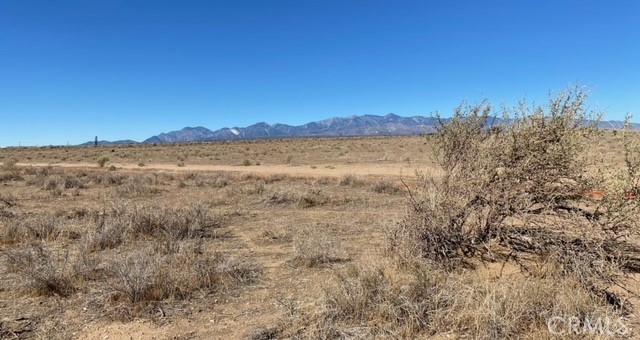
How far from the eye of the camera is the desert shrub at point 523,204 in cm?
591

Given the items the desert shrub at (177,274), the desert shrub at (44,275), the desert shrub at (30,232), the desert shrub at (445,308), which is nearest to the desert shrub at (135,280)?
the desert shrub at (177,274)

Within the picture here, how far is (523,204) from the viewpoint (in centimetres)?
618

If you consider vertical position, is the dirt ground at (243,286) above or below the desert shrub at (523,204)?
below

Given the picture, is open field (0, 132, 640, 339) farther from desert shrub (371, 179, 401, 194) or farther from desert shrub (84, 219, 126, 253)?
desert shrub (371, 179, 401, 194)

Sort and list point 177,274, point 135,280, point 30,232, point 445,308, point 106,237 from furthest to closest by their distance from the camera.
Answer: point 30,232
point 106,237
point 177,274
point 135,280
point 445,308

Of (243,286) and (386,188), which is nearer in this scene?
(243,286)

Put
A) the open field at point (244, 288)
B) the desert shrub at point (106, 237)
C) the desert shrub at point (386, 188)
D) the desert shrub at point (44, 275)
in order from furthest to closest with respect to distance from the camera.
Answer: the desert shrub at point (386, 188)
the desert shrub at point (106, 237)
the desert shrub at point (44, 275)
the open field at point (244, 288)

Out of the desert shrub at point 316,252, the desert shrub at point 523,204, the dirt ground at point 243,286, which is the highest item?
the desert shrub at point 523,204

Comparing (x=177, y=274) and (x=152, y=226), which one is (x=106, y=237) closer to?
(x=152, y=226)

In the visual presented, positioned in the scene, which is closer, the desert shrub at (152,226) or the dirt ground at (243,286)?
the dirt ground at (243,286)

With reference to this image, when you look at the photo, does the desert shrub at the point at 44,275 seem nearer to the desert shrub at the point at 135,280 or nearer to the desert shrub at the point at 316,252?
the desert shrub at the point at 135,280

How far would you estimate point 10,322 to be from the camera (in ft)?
16.0

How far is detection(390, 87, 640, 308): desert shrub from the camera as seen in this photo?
19.4 feet

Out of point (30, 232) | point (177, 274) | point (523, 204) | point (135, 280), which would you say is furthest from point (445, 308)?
point (30, 232)
